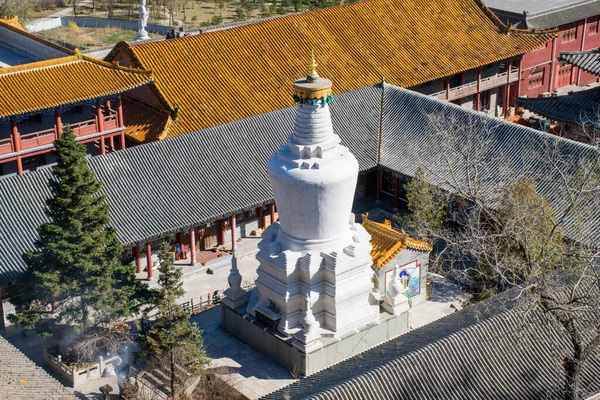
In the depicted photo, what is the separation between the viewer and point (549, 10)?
2384 inches

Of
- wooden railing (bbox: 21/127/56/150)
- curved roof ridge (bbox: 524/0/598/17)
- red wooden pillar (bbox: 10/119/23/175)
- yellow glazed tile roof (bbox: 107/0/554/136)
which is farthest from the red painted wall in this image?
red wooden pillar (bbox: 10/119/23/175)

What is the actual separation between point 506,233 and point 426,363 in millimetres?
5035

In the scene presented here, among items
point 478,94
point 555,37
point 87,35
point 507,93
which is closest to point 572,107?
point 478,94

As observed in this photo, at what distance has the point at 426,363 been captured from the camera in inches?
1070

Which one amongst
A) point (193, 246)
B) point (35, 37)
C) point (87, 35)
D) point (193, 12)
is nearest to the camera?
point (193, 246)

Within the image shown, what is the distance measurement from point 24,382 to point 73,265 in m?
5.31

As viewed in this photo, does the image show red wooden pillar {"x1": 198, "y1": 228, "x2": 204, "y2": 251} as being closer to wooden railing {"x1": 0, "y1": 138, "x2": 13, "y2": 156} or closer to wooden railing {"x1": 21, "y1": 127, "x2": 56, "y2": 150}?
wooden railing {"x1": 21, "y1": 127, "x2": 56, "y2": 150}

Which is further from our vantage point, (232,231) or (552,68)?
(552,68)

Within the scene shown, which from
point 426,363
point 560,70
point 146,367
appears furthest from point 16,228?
point 560,70

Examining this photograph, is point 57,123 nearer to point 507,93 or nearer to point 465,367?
point 465,367

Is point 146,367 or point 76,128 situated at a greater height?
point 76,128

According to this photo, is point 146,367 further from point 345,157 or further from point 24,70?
point 24,70

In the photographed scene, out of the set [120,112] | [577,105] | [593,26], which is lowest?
[120,112]

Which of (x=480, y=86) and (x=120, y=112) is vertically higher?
(x=120, y=112)
